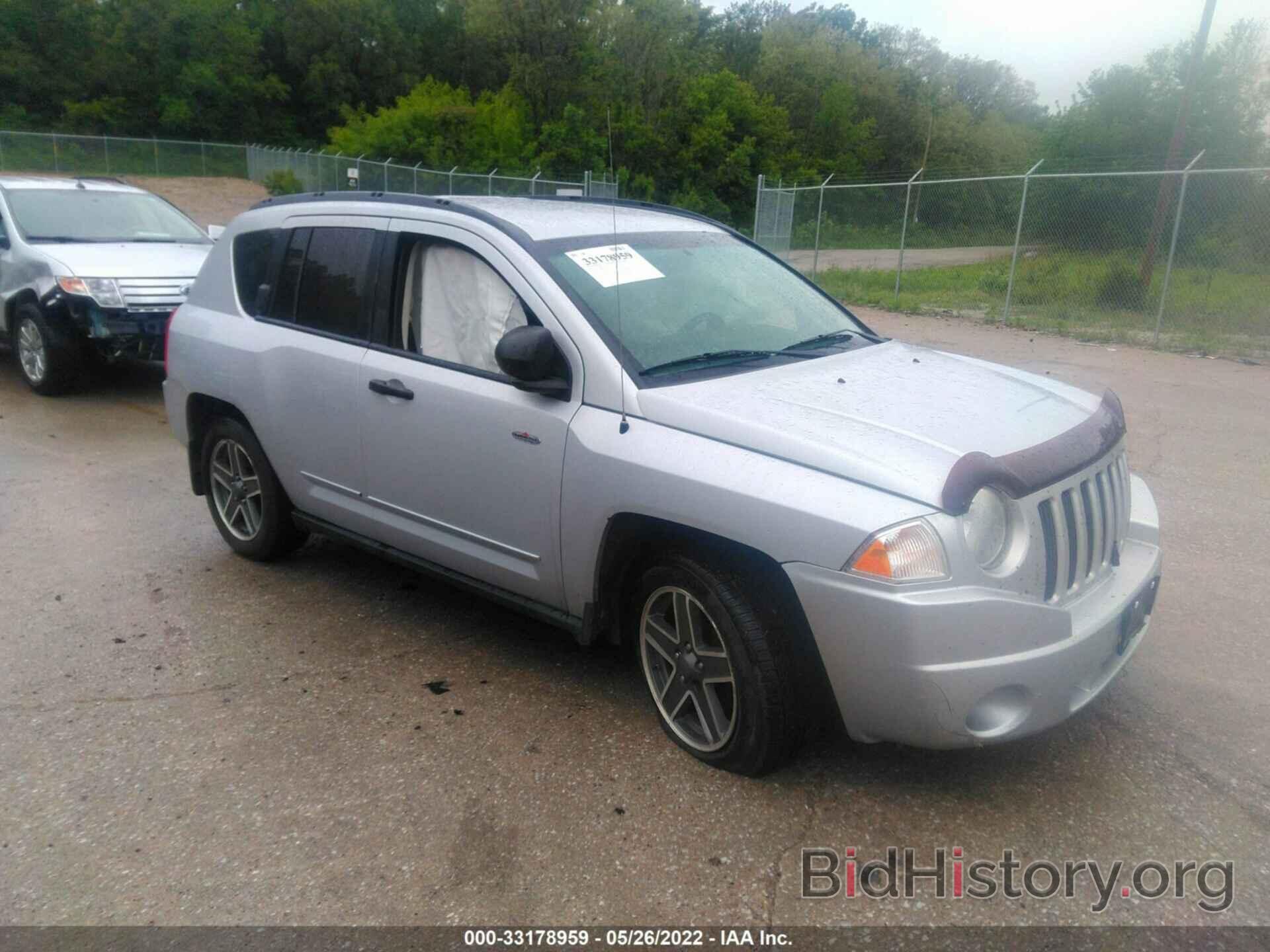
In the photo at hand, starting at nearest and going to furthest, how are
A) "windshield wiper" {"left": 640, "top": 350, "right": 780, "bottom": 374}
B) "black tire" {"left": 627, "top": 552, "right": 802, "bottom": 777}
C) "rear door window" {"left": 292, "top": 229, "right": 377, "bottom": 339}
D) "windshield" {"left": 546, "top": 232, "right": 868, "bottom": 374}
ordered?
"black tire" {"left": 627, "top": 552, "right": 802, "bottom": 777} < "windshield wiper" {"left": 640, "top": 350, "right": 780, "bottom": 374} < "windshield" {"left": 546, "top": 232, "right": 868, "bottom": 374} < "rear door window" {"left": 292, "top": 229, "right": 377, "bottom": 339}

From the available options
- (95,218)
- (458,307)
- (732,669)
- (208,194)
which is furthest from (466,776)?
(208,194)

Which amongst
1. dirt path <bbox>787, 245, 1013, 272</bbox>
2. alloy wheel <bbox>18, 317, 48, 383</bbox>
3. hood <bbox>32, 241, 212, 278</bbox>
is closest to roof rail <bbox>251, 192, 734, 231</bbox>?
hood <bbox>32, 241, 212, 278</bbox>

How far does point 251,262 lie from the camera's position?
525 centimetres

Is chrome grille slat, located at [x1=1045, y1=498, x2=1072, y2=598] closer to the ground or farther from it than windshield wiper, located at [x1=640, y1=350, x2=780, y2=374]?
closer to the ground

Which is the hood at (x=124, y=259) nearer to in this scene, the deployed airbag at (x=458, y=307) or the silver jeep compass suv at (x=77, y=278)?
the silver jeep compass suv at (x=77, y=278)

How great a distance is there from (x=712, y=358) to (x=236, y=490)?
2.80 meters

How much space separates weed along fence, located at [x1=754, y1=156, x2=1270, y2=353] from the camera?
14.3 m

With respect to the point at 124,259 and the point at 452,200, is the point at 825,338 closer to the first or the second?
the point at 452,200

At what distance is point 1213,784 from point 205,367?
468 cm

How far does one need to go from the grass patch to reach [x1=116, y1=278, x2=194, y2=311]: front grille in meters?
11.4

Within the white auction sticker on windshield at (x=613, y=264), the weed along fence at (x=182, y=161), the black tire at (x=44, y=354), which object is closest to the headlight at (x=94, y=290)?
the black tire at (x=44, y=354)

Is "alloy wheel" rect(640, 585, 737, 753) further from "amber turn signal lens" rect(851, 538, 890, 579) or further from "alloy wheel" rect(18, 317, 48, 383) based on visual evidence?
"alloy wheel" rect(18, 317, 48, 383)

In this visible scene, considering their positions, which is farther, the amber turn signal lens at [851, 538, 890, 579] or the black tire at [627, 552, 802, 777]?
the black tire at [627, 552, 802, 777]

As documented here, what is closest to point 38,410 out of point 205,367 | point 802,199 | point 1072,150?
point 205,367
